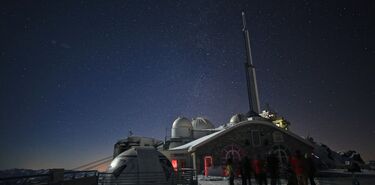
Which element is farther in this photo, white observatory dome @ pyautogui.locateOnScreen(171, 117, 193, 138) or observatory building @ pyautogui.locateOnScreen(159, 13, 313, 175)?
white observatory dome @ pyautogui.locateOnScreen(171, 117, 193, 138)

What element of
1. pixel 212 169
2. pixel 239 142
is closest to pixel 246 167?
pixel 212 169

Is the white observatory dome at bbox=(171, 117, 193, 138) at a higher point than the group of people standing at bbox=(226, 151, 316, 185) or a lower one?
higher

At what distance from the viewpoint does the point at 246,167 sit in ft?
40.3

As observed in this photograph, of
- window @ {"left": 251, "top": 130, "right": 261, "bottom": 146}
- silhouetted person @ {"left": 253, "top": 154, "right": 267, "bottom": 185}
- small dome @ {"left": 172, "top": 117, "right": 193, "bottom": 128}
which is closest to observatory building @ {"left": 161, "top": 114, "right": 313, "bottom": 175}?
window @ {"left": 251, "top": 130, "right": 261, "bottom": 146}

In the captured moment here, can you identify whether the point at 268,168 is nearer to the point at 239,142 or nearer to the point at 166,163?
the point at 166,163

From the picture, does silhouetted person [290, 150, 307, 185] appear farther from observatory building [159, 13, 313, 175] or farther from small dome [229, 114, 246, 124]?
small dome [229, 114, 246, 124]

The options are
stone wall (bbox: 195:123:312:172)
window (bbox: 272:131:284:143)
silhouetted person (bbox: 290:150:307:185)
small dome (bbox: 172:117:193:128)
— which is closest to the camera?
silhouetted person (bbox: 290:150:307:185)

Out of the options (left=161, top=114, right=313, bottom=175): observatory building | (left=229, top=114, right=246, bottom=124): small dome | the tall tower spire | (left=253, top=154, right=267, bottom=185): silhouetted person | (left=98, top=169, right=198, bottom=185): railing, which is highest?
the tall tower spire

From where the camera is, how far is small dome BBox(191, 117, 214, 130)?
4841 centimetres

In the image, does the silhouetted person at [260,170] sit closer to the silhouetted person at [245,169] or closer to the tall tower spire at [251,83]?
the silhouetted person at [245,169]

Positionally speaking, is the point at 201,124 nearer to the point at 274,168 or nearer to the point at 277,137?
the point at 277,137

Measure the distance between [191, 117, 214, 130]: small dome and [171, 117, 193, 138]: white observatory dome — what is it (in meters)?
3.45

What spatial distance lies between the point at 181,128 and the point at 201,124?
582 centimetres

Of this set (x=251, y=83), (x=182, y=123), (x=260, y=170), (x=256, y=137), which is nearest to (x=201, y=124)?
(x=182, y=123)
